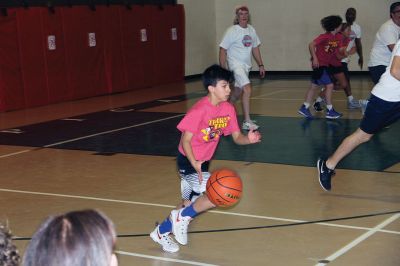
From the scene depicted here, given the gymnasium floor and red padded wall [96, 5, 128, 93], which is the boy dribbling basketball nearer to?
the gymnasium floor

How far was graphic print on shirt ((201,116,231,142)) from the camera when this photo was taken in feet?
20.6

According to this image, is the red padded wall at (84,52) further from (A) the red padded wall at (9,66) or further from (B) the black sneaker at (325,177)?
(B) the black sneaker at (325,177)

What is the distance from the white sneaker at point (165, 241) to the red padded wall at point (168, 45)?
14720 millimetres

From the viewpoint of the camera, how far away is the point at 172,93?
1880cm

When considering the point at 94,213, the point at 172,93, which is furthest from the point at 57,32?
the point at 94,213

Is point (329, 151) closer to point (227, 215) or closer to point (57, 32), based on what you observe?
point (227, 215)

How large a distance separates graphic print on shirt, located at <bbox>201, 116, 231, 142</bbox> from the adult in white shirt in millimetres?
5593

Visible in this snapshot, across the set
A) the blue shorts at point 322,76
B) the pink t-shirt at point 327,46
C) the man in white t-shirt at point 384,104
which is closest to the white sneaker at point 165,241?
the man in white t-shirt at point 384,104

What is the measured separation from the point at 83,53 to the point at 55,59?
1.01m

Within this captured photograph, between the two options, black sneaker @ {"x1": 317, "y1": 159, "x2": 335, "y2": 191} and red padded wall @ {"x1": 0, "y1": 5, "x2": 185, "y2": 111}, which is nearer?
black sneaker @ {"x1": 317, "y1": 159, "x2": 335, "y2": 191}

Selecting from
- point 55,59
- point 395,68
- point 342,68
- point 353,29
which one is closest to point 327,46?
point 342,68

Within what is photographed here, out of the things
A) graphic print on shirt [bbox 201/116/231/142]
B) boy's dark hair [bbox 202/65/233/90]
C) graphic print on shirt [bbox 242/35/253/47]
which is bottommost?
graphic print on shirt [bbox 201/116/231/142]

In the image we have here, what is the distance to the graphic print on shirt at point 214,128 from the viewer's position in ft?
20.6

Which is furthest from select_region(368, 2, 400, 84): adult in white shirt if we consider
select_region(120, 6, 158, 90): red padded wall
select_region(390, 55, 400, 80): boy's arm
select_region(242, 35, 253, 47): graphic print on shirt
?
select_region(120, 6, 158, 90): red padded wall
